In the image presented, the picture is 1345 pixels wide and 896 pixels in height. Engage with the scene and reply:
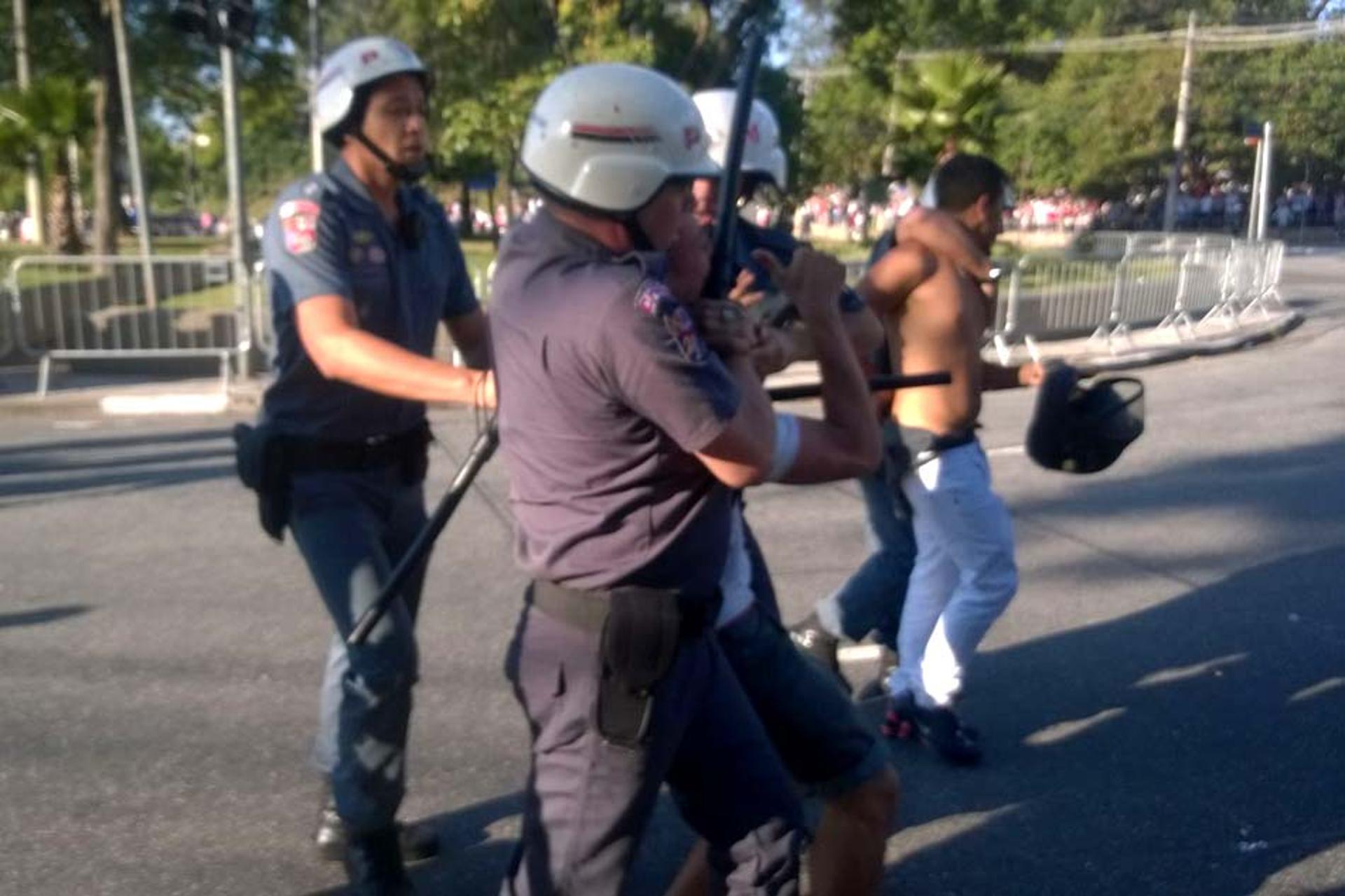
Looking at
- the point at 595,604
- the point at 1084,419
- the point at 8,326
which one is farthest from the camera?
the point at 8,326

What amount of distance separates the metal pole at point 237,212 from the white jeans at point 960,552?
989 cm

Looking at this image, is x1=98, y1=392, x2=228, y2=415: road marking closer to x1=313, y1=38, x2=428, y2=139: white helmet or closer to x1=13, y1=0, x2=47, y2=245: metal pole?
x1=13, y1=0, x2=47, y2=245: metal pole

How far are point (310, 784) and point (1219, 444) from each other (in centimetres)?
818

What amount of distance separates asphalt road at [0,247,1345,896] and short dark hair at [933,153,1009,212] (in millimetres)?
1685

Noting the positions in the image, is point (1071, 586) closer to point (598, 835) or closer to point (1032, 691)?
point (1032, 691)

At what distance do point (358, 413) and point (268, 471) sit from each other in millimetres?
248

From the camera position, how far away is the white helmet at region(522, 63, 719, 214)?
8.65ft

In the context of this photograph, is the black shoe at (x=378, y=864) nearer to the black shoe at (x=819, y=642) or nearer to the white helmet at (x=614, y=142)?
Result: the black shoe at (x=819, y=642)

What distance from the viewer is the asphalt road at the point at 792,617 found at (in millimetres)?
4383

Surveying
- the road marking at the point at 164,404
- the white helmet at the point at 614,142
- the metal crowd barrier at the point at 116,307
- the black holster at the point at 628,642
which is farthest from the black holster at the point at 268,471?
the metal crowd barrier at the point at 116,307

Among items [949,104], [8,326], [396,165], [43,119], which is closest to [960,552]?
[396,165]

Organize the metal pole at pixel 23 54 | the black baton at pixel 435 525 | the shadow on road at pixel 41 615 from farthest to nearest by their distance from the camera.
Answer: the metal pole at pixel 23 54 → the shadow on road at pixel 41 615 → the black baton at pixel 435 525

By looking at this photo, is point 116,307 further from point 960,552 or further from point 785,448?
point 785,448

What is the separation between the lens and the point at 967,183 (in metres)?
4.99
